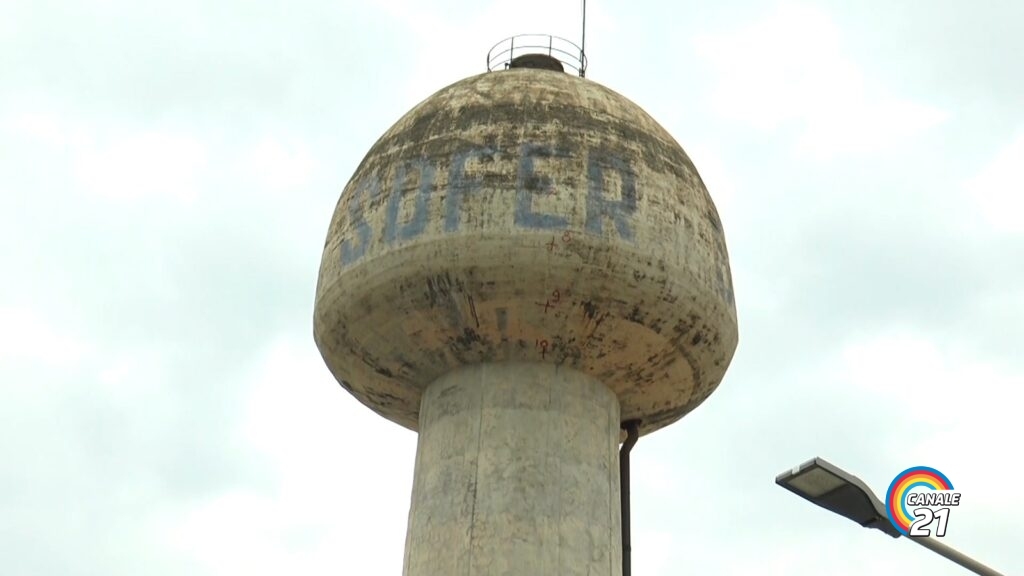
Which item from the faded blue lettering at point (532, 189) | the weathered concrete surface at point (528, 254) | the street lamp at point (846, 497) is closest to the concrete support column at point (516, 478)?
the weathered concrete surface at point (528, 254)

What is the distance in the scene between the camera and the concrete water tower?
14.4 meters

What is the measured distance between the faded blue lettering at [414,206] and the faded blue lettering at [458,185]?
0.27 m

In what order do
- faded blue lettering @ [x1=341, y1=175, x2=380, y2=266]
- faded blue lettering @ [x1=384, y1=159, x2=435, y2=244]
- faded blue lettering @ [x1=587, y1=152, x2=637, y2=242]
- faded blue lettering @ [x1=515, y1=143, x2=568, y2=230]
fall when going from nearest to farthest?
faded blue lettering @ [x1=515, y1=143, x2=568, y2=230] < faded blue lettering @ [x1=587, y1=152, x2=637, y2=242] < faded blue lettering @ [x1=384, y1=159, x2=435, y2=244] < faded blue lettering @ [x1=341, y1=175, x2=380, y2=266]

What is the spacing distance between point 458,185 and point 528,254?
1.27 meters

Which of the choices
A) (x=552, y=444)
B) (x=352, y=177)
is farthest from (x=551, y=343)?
(x=352, y=177)

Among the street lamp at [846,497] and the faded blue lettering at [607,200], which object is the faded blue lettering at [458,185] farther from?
the street lamp at [846,497]

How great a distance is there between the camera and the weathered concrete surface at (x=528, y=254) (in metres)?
14.6

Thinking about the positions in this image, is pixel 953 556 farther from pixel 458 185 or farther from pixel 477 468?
pixel 458 185

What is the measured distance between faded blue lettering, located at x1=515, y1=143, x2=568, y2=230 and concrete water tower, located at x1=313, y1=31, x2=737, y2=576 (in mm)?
18

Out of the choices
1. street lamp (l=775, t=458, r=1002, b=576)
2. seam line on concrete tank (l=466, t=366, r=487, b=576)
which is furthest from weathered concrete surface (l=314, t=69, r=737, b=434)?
street lamp (l=775, t=458, r=1002, b=576)

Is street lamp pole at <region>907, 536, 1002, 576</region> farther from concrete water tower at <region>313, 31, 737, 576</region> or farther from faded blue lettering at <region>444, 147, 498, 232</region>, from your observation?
faded blue lettering at <region>444, 147, 498, 232</region>

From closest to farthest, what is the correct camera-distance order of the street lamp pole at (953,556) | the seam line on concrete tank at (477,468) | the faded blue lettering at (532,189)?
the street lamp pole at (953,556), the seam line on concrete tank at (477,468), the faded blue lettering at (532,189)

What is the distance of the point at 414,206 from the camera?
49.4 ft

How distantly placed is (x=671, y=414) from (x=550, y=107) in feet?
14.4
